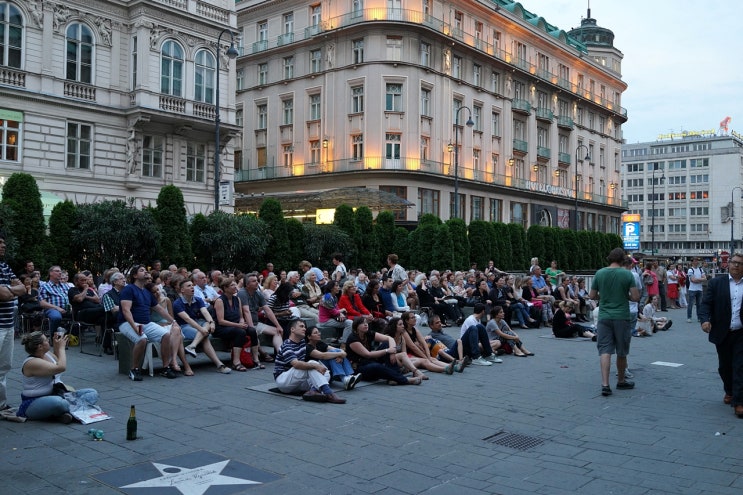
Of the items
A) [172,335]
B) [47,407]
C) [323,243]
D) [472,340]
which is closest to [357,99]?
[323,243]

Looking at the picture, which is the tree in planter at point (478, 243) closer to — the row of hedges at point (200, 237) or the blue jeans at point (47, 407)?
the row of hedges at point (200, 237)

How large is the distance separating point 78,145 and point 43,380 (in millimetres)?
24933

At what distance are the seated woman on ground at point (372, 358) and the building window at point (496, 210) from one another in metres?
45.4

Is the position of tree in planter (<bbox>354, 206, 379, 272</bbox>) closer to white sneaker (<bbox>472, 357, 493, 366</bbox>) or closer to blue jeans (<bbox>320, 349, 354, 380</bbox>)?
white sneaker (<bbox>472, 357, 493, 366</bbox>)

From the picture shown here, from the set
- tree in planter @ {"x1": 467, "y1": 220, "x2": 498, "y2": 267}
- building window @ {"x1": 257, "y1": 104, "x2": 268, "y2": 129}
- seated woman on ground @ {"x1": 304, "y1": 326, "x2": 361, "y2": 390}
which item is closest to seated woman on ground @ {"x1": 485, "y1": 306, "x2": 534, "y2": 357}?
seated woman on ground @ {"x1": 304, "y1": 326, "x2": 361, "y2": 390}

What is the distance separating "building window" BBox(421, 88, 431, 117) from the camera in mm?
48938

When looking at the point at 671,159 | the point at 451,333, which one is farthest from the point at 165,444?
the point at 671,159

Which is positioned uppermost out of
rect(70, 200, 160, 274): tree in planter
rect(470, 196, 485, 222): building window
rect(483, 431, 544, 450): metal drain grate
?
rect(470, 196, 485, 222): building window

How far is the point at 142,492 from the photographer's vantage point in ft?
19.9

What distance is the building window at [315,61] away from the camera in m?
50.9

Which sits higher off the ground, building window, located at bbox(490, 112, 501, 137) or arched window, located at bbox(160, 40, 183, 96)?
building window, located at bbox(490, 112, 501, 137)

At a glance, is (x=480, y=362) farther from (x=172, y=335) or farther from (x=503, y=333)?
(x=172, y=335)

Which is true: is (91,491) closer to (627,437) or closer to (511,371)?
(627,437)

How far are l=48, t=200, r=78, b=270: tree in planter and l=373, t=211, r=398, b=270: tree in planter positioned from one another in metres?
16.6
